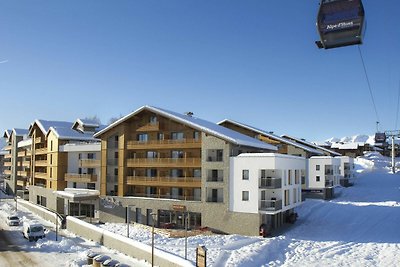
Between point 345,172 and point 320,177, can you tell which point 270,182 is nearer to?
point 320,177

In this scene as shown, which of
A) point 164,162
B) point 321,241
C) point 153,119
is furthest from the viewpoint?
point 153,119

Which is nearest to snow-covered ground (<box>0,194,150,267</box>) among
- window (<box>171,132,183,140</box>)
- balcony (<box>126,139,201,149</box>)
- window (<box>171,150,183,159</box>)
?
balcony (<box>126,139,201,149</box>)

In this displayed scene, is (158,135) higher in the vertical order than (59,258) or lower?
higher

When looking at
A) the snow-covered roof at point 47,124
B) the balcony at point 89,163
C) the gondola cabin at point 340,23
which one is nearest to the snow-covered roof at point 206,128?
the balcony at point 89,163

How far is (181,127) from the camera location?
47.8 meters

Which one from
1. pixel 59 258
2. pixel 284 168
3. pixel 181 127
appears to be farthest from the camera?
pixel 181 127

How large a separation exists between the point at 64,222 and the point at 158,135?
16.9 metres

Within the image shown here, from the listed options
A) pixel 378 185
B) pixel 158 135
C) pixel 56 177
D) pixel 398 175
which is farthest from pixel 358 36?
pixel 398 175

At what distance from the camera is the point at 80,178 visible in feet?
191

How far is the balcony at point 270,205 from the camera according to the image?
3944 centimetres

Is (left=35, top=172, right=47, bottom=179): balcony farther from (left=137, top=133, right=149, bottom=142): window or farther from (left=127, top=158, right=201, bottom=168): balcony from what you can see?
(left=137, top=133, right=149, bottom=142): window

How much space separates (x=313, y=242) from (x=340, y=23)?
2728 centimetres

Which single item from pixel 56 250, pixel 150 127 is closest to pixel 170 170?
pixel 150 127

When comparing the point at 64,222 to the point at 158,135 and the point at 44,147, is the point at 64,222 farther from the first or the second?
the point at 44,147
